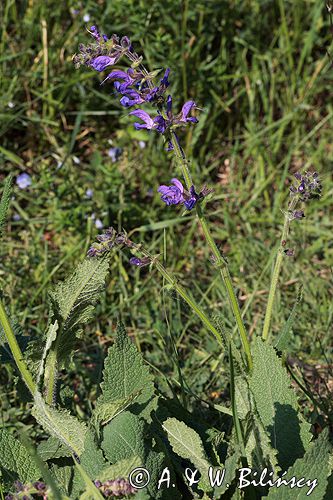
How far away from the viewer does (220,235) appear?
3428 mm

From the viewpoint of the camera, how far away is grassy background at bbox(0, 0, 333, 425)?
3057 mm

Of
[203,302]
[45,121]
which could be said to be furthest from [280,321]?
[45,121]

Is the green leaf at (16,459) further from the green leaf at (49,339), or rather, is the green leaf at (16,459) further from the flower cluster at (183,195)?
the flower cluster at (183,195)

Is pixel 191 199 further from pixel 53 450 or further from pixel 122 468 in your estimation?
pixel 53 450

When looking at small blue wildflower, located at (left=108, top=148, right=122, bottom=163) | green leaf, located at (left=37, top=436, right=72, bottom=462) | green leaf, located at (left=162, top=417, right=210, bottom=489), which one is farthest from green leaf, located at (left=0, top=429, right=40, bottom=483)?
small blue wildflower, located at (left=108, top=148, right=122, bottom=163)

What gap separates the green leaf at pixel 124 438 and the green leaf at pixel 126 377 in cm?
15

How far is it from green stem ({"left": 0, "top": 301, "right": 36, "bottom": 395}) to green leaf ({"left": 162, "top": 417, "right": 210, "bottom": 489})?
35 cm

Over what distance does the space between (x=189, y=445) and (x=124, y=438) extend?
0.16 m

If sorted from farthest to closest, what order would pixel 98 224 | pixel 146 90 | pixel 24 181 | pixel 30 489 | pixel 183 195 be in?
pixel 24 181 < pixel 98 224 < pixel 183 195 < pixel 146 90 < pixel 30 489

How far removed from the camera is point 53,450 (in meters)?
1.87

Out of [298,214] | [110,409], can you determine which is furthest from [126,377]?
[298,214]

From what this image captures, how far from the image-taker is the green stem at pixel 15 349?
5.56ft

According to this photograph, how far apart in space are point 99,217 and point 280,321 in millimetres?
1000

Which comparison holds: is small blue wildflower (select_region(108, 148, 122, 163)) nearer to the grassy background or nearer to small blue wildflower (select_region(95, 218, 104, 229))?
the grassy background
